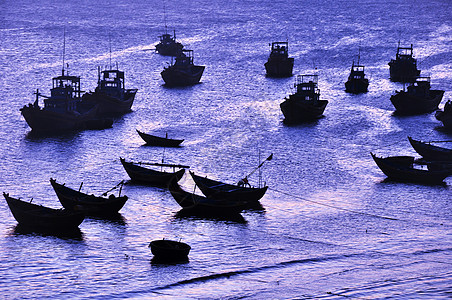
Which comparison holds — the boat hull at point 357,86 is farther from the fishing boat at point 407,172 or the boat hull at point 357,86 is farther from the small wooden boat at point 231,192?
the small wooden boat at point 231,192

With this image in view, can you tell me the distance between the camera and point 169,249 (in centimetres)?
5850

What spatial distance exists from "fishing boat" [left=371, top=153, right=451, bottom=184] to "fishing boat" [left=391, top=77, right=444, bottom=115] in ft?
128

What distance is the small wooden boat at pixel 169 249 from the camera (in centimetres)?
5869

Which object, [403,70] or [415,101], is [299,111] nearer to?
[415,101]

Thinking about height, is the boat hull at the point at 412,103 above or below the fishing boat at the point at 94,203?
above

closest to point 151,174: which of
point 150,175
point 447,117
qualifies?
point 150,175

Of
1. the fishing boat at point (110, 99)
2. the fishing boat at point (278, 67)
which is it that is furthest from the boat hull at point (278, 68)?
the fishing boat at point (110, 99)

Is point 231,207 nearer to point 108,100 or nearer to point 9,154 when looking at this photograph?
point 9,154

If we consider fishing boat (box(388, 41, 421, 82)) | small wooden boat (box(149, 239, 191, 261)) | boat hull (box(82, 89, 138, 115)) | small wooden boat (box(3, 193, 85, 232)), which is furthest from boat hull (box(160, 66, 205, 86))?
small wooden boat (box(149, 239, 191, 261))

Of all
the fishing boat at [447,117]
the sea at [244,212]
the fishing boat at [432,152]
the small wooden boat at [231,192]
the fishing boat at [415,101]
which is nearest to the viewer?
the sea at [244,212]

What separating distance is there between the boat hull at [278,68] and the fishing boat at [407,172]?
3103 inches

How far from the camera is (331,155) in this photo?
309 feet

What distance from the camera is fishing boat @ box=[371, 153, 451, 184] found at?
264 feet

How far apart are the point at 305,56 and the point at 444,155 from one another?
4307 inches
